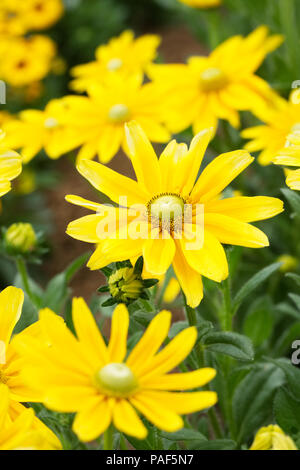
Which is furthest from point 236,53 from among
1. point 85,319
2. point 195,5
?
point 85,319

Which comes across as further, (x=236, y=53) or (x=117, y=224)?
(x=236, y=53)

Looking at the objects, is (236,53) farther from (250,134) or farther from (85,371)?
(85,371)

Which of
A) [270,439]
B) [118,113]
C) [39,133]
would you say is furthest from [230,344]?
[39,133]

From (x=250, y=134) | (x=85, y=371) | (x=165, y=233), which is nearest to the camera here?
(x=85, y=371)

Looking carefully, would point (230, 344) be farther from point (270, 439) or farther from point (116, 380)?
point (116, 380)

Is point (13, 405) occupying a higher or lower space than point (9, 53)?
lower

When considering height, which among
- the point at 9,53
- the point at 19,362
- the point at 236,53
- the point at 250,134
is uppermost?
the point at 9,53

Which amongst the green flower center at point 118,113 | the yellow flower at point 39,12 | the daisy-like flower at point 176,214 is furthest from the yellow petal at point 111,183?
the yellow flower at point 39,12

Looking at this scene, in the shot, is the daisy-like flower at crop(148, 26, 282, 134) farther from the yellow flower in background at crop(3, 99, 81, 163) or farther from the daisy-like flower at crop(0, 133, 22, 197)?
the daisy-like flower at crop(0, 133, 22, 197)
